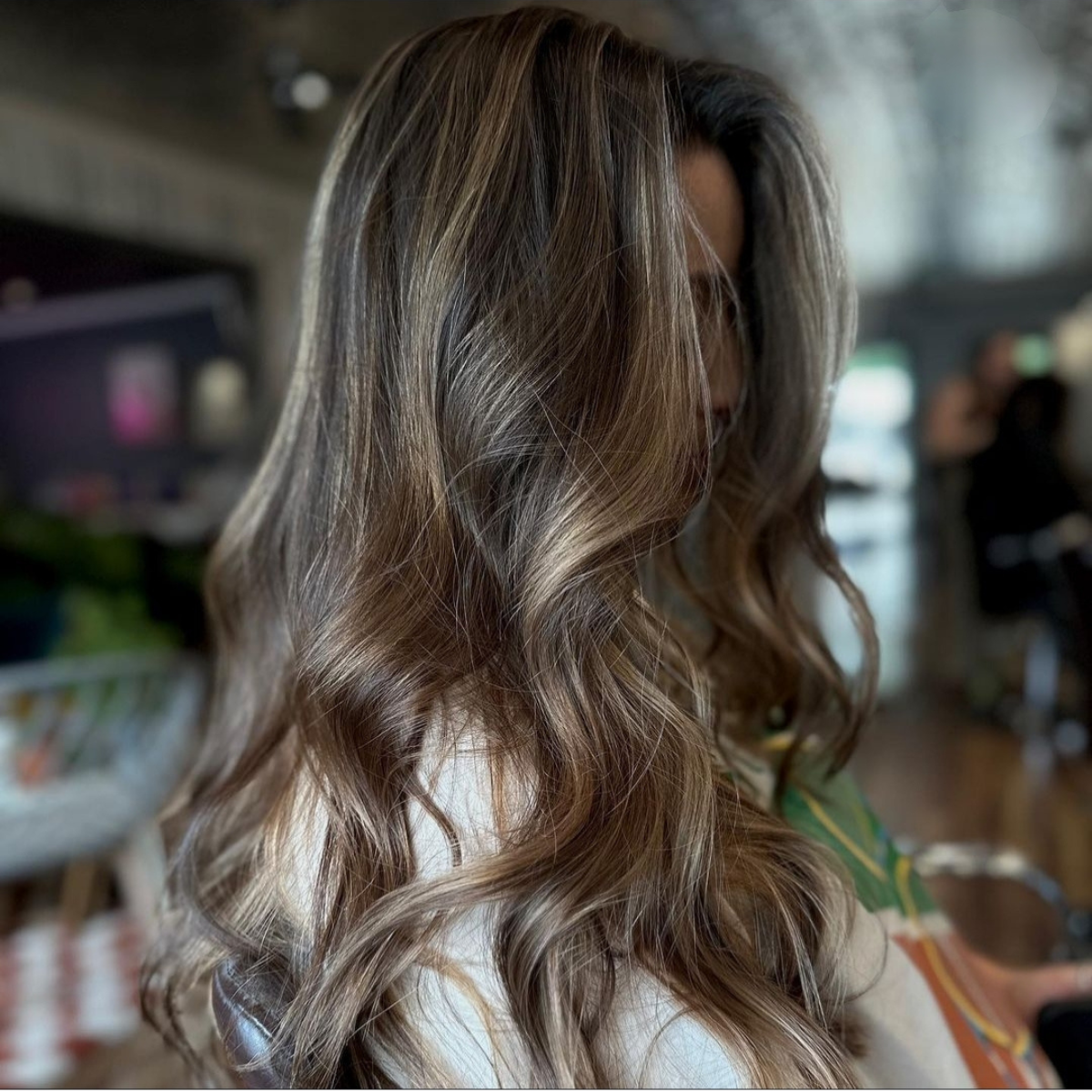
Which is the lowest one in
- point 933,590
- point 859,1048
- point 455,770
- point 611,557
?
point 933,590

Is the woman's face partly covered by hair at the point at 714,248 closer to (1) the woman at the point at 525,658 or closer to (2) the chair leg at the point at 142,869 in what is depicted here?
(1) the woman at the point at 525,658

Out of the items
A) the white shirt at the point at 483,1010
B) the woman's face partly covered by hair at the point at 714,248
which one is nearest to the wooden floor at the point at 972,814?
the woman's face partly covered by hair at the point at 714,248

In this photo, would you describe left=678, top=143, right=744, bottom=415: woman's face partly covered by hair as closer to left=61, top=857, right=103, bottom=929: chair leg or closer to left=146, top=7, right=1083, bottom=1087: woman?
left=146, top=7, right=1083, bottom=1087: woman

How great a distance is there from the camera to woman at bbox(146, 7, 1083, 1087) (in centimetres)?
52

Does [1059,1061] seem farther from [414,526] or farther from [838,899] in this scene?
[414,526]

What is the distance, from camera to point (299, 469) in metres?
0.67

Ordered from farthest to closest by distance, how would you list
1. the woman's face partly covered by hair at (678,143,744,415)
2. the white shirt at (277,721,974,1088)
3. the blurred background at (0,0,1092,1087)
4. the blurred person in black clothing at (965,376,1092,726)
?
the blurred person in black clothing at (965,376,1092,726)
the blurred background at (0,0,1092,1087)
the woman's face partly covered by hair at (678,143,744,415)
the white shirt at (277,721,974,1088)

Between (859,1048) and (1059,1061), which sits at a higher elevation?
(859,1048)

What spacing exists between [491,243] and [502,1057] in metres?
0.43

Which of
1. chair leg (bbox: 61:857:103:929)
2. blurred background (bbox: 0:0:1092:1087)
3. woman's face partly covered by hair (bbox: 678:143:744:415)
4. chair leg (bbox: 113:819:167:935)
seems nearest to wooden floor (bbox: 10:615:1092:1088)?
blurred background (bbox: 0:0:1092:1087)

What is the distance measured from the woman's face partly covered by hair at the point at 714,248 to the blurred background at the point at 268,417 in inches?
25.7

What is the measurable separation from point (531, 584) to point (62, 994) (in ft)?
6.23

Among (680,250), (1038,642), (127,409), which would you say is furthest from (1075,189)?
(680,250)

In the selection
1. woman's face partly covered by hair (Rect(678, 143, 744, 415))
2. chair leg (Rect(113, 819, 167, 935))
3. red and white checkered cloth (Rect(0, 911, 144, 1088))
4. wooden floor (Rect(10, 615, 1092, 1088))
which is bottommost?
wooden floor (Rect(10, 615, 1092, 1088))
